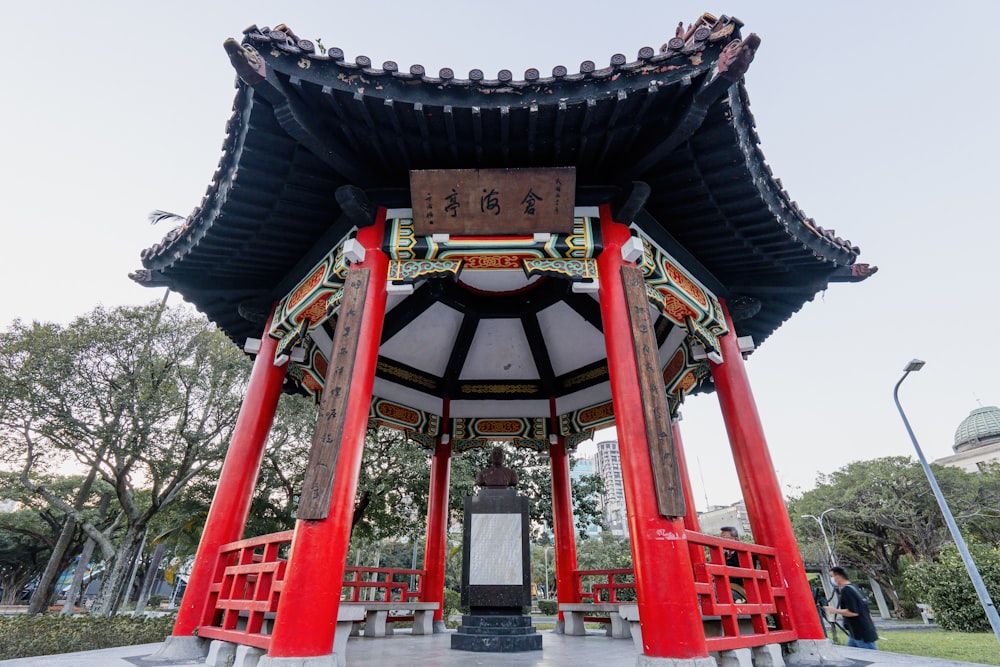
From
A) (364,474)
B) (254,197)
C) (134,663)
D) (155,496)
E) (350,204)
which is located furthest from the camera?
(364,474)

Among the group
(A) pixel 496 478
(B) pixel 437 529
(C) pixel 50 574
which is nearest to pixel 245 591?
(A) pixel 496 478

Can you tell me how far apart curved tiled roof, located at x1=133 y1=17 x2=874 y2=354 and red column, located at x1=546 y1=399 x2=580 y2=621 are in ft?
18.2

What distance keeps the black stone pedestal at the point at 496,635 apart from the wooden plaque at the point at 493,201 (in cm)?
563

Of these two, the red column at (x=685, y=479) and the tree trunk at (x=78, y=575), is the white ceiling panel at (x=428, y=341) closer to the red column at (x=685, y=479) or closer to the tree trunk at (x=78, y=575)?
the red column at (x=685, y=479)

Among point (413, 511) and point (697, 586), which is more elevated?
point (413, 511)

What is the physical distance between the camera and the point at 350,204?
6.06 meters

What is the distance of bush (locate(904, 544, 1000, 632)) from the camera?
1588 cm

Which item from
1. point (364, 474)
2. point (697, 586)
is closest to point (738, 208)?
point (697, 586)

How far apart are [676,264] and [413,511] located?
17.3 metres

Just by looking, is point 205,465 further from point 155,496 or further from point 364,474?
point 364,474

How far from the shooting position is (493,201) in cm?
600

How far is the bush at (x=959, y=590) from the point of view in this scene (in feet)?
52.1

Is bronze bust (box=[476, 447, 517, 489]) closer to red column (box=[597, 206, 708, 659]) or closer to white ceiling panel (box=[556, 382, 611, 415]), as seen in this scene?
white ceiling panel (box=[556, 382, 611, 415])

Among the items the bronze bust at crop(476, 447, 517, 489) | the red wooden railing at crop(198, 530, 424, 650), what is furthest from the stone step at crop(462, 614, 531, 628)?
the red wooden railing at crop(198, 530, 424, 650)
